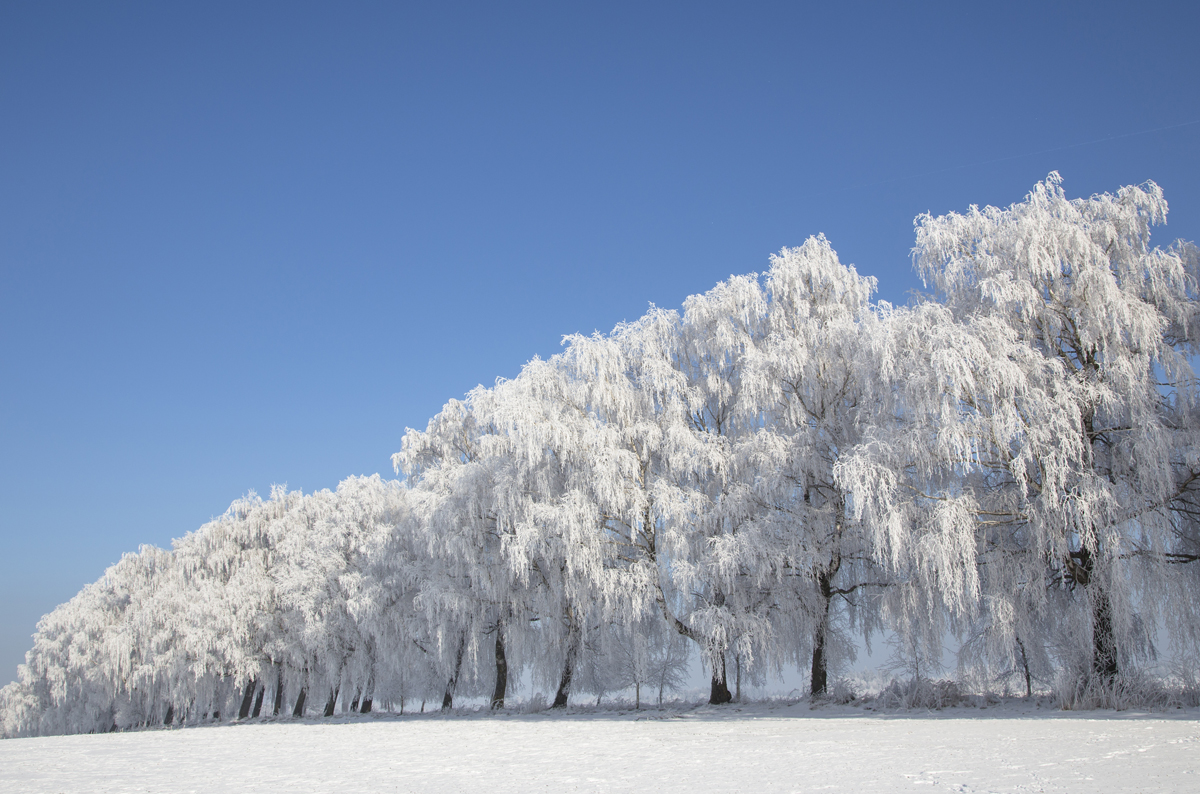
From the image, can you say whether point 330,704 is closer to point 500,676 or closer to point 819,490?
point 500,676

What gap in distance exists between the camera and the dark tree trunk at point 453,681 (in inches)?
902

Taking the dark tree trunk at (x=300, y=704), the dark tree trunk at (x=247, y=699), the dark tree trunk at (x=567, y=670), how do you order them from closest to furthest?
1. the dark tree trunk at (x=567, y=670)
2. the dark tree trunk at (x=300, y=704)
3. the dark tree trunk at (x=247, y=699)

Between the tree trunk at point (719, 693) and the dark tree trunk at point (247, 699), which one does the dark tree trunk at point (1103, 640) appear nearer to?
the tree trunk at point (719, 693)

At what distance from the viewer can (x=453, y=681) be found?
23.9 meters

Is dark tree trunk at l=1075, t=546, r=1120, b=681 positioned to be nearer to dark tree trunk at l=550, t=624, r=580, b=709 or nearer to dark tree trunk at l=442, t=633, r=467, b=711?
dark tree trunk at l=550, t=624, r=580, b=709

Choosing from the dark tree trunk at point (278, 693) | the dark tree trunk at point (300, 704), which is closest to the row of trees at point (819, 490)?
the dark tree trunk at point (278, 693)

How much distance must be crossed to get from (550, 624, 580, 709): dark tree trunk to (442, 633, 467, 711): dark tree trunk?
3872mm

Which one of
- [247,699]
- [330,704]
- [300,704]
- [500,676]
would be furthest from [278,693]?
[500,676]

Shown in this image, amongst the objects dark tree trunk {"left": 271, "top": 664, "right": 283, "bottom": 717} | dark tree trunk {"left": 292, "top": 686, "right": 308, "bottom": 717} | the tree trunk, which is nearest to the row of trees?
the tree trunk

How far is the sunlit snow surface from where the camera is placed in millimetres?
6281

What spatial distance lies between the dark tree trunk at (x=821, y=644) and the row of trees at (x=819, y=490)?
0.21ft

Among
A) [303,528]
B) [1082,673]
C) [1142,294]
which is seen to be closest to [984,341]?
[1142,294]

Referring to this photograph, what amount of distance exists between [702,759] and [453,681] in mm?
17385

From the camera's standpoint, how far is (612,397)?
17984mm
